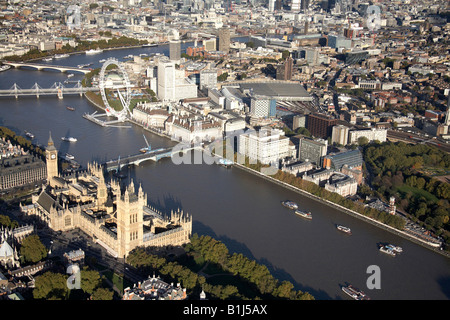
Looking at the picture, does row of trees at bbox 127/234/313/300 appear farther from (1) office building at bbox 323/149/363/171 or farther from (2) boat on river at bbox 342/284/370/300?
(1) office building at bbox 323/149/363/171

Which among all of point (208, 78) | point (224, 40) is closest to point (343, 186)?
point (208, 78)

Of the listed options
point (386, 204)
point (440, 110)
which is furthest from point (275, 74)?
point (386, 204)

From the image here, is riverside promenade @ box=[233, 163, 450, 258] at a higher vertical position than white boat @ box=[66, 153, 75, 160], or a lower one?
lower

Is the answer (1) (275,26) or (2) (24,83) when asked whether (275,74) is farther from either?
(1) (275,26)

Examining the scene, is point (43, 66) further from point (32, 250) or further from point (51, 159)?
point (32, 250)

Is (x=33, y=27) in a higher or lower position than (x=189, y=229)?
higher

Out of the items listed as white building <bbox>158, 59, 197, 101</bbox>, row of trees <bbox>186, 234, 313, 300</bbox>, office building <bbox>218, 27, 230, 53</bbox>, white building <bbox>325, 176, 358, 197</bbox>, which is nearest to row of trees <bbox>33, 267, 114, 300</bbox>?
row of trees <bbox>186, 234, 313, 300</bbox>

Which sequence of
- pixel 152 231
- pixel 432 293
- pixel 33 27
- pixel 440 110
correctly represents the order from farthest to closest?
pixel 33 27
pixel 440 110
pixel 152 231
pixel 432 293
